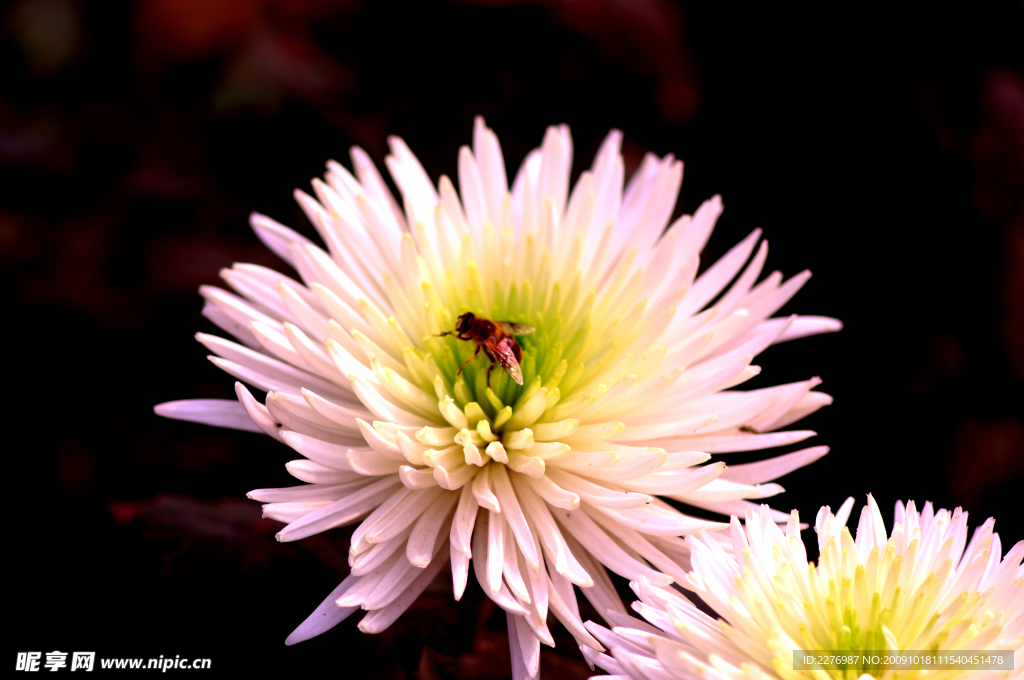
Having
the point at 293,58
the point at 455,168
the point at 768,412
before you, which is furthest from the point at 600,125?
the point at 768,412

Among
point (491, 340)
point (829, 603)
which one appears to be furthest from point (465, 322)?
point (829, 603)

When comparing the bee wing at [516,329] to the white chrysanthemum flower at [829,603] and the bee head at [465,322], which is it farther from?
the white chrysanthemum flower at [829,603]

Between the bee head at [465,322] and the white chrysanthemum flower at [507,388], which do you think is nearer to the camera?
the white chrysanthemum flower at [507,388]

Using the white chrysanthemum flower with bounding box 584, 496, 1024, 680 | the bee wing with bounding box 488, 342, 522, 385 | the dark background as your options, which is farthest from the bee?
the dark background

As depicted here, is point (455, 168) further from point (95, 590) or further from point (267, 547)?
point (95, 590)

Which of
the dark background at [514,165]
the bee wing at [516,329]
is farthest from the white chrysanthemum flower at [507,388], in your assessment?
the dark background at [514,165]

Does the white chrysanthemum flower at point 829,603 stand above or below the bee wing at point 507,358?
below

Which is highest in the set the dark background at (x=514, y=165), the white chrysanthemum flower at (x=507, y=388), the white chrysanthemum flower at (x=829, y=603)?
the dark background at (x=514, y=165)
